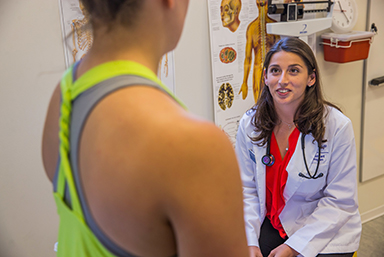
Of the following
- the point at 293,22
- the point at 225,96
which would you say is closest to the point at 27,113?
the point at 225,96

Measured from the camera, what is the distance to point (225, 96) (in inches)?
85.1

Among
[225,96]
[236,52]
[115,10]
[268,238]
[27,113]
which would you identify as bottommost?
[268,238]

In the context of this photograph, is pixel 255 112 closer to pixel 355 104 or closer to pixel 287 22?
pixel 287 22

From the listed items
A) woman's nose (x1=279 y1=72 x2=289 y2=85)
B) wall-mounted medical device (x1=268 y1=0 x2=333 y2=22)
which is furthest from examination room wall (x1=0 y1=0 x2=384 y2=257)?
woman's nose (x1=279 y1=72 x2=289 y2=85)

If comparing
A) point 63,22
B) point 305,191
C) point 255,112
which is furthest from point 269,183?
point 63,22

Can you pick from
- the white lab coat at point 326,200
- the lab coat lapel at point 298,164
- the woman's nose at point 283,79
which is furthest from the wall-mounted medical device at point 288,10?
the lab coat lapel at point 298,164

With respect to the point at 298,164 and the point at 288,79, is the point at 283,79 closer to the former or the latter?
the point at 288,79

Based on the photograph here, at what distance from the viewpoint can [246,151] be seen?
1853mm

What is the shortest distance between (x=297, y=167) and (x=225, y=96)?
2.18 ft

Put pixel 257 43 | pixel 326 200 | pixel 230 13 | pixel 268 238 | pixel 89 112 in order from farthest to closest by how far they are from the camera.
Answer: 1. pixel 257 43
2. pixel 230 13
3. pixel 268 238
4. pixel 326 200
5. pixel 89 112

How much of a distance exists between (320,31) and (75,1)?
155 centimetres

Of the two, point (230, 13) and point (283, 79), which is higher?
point (230, 13)

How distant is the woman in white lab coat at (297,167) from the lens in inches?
64.4

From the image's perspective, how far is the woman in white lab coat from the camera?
1.63 meters
